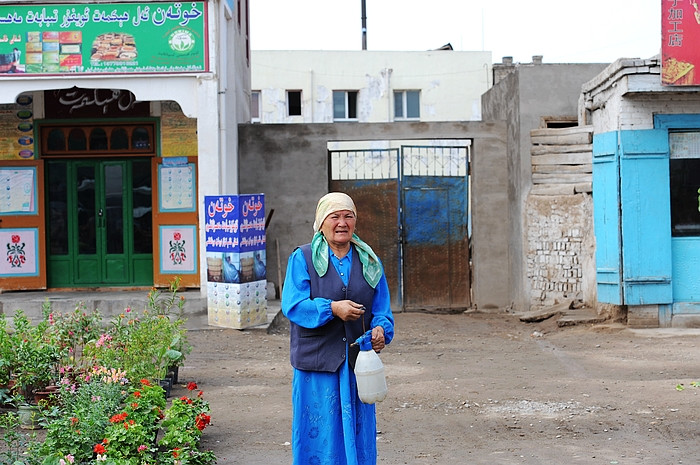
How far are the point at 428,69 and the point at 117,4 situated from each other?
836 inches

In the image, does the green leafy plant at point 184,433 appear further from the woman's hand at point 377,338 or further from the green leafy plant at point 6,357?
the green leafy plant at point 6,357

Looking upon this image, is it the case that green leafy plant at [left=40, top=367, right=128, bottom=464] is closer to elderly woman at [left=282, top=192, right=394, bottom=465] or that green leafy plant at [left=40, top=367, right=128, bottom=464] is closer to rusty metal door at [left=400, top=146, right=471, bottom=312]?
elderly woman at [left=282, top=192, right=394, bottom=465]

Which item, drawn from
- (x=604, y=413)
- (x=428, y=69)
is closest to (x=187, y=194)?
(x=604, y=413)

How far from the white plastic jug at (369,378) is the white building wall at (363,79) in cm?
2730

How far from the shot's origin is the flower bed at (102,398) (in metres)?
5.17

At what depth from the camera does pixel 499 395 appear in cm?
798

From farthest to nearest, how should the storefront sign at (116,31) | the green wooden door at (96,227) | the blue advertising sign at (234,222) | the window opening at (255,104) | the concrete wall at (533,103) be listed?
the window opening at (255,104)
the green wooden door at (96,227)
the concrete wall at (533,103)
the storefront sign at (116,31)
the blue advertising sign at (234,222)

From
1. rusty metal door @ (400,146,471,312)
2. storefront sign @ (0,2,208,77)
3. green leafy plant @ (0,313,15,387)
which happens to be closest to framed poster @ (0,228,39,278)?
storefront sign @ (0,2,208,77)

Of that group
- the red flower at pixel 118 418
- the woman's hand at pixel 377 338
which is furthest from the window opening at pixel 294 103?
the woman's hand at pixel 377 338

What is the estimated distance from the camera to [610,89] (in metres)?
11.7

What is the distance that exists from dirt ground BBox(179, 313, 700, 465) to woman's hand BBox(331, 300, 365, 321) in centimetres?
165

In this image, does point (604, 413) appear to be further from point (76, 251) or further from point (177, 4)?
point (76, 251)

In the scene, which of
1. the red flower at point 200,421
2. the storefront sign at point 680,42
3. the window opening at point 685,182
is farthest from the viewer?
the window opening at point 685,182

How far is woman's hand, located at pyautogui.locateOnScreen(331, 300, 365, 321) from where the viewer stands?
469 centimetres
